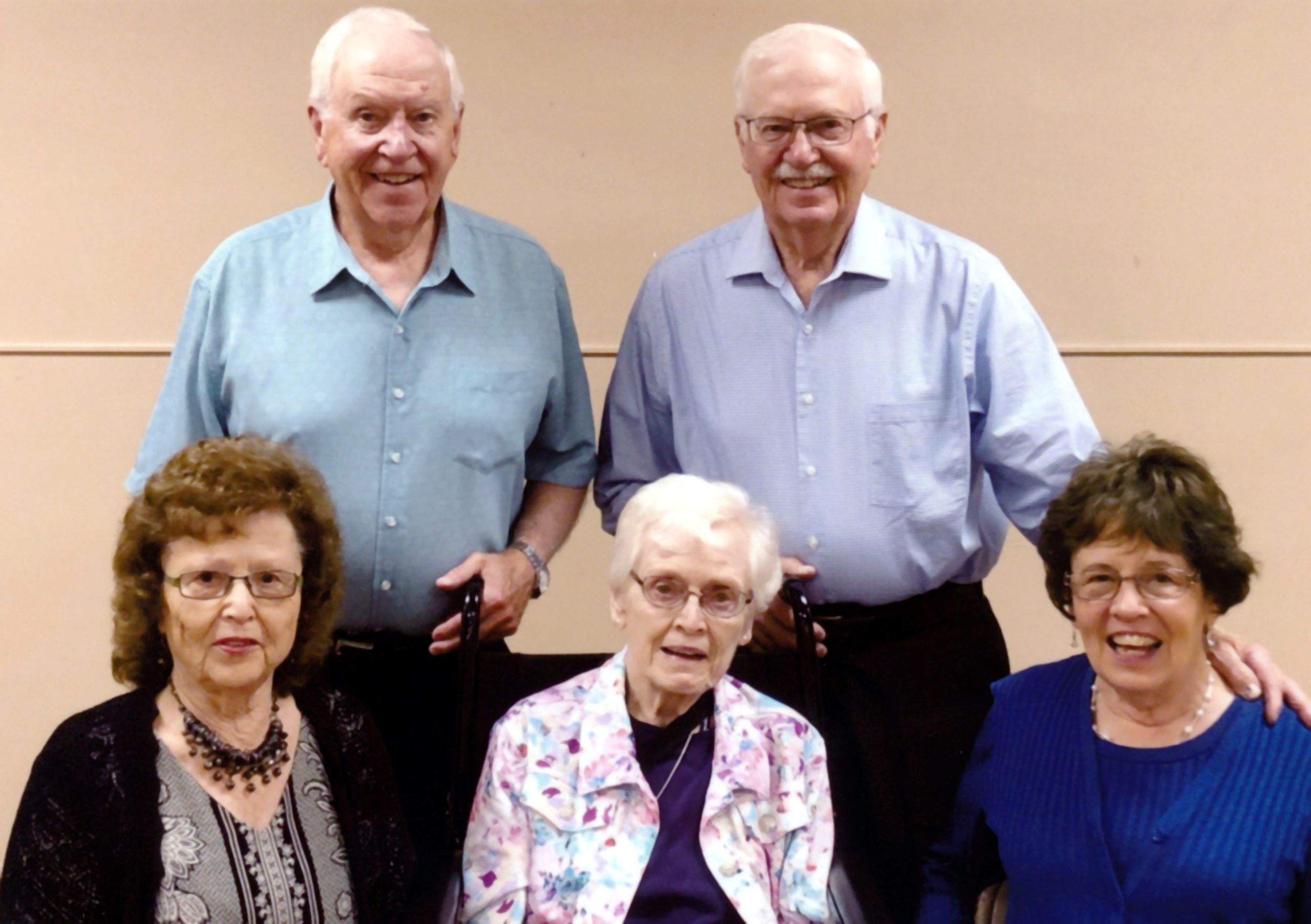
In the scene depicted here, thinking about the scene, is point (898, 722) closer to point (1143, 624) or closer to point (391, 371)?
point (1143, 624)

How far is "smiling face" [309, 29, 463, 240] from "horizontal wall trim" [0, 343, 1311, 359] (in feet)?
4.54

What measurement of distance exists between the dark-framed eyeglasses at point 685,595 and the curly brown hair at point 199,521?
48 centimetres

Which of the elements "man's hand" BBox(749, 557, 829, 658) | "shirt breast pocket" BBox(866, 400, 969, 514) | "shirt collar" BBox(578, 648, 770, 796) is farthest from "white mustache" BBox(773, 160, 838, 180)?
"shirt collar" BBox(578, 648, 770, 796)

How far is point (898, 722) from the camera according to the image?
2443 mm

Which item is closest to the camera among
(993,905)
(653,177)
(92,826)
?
(92,826)

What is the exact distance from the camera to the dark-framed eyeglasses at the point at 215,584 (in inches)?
73.6

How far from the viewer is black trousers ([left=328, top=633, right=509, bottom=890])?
2.43m

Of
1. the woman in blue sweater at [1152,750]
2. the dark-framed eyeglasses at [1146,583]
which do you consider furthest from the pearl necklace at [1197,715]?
the dark-framed eyeglasses at [1146,583]

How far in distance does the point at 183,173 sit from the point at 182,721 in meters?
2.16

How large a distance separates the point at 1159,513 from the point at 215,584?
131 centimetres

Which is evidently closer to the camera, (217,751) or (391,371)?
(217,751)

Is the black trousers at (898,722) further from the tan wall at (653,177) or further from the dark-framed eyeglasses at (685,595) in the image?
the tan wall at (653,177)

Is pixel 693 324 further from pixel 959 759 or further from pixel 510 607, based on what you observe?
pixel 959 759

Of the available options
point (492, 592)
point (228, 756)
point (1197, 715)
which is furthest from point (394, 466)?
point (1197, 715)
